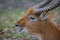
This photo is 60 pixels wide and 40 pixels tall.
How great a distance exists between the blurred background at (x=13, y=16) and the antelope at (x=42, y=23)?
1.49 ft

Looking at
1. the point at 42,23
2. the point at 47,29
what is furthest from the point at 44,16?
the point at 47,29

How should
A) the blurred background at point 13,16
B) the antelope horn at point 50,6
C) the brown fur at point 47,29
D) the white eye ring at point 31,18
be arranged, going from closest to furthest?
the antelope horn at point 50,6 < the brown fur at point 47,29 < the white eye ring at point 31,18 < the blurred background at point 13,16

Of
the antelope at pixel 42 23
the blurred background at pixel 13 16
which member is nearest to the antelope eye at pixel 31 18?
the antelope at pixel 42 23

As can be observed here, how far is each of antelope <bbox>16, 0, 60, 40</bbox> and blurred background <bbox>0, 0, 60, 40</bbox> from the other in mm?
455

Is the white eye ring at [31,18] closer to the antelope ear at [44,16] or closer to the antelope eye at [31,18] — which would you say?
the antelope eye at [31,18]

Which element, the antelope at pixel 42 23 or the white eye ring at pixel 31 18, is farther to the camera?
the white eye ring at pixel 31 18

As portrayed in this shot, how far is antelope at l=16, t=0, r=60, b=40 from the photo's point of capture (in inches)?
297

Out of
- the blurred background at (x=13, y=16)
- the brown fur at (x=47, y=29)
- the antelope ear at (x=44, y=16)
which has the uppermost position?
the blurred background at (x=13, y=16)

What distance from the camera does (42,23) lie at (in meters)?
7.57

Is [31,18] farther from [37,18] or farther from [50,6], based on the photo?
[50,6]

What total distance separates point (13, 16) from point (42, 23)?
13.8ft

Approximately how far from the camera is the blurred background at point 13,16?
8969mm

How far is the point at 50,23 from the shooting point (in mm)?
7570

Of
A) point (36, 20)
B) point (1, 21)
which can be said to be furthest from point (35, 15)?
point (1, 21)
